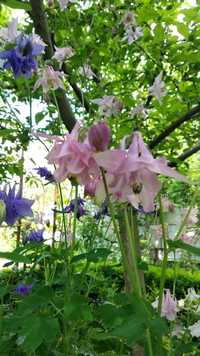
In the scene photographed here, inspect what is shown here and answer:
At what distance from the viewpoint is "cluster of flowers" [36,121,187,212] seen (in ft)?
2.27

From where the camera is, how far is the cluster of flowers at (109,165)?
2.27 ft

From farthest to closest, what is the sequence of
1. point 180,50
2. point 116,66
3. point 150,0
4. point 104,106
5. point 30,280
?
point 116,66
point 150,0
point 180,50
point 104,106
point 30,280

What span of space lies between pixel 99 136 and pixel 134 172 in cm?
7

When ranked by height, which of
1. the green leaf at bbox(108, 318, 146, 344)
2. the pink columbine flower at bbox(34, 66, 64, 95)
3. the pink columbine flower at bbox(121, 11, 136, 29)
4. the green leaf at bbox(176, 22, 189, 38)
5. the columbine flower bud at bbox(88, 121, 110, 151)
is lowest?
the green leaf at bbox(108, 318, 146, 344)

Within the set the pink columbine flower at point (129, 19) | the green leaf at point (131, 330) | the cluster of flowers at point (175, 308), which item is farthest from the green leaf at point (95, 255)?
the pink columbine flower at point (129, 19)

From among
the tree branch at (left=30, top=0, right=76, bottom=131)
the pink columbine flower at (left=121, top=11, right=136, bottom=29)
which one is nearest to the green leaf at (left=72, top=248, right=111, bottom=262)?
the tree branch at (left=30, top=0, right=76, bottom=131)

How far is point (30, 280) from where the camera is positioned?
1226 mm

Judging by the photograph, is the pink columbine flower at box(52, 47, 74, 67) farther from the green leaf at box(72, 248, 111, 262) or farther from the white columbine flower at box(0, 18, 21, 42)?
the green leaf at box(72, 248, 111, 262)

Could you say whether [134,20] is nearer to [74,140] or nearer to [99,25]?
[99,25]

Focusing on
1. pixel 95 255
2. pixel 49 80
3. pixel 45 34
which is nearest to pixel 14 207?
pixel 95 255

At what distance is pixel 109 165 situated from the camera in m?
0.69

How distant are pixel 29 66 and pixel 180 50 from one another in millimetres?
978

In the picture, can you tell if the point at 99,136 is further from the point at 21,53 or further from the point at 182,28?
the point at 182,28

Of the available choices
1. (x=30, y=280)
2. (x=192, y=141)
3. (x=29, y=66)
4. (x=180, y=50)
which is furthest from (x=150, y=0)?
(x=30, y=280)
